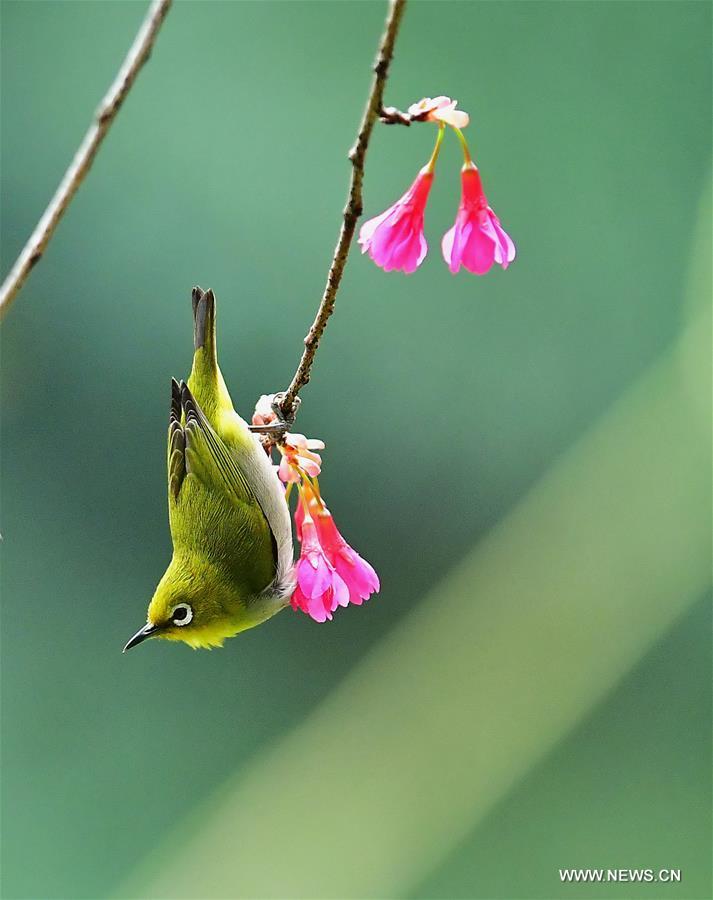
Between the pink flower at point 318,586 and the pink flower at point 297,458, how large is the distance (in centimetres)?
9

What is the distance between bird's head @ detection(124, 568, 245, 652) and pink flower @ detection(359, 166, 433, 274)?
1.59ft

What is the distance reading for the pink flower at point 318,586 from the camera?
96 cm

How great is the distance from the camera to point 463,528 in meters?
2.74

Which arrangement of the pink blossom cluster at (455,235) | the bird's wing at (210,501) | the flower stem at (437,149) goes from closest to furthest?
the flower stem at (437,149) < the pink blossom cluster at (455,235) < the bird's wing at (210,501)

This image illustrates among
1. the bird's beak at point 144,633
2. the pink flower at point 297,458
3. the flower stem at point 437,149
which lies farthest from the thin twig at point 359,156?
the bird's beak at point 144,633

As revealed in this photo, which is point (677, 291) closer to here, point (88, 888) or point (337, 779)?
point (337, 779)

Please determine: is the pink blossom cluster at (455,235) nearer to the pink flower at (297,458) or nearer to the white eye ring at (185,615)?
the pink flower at (297,458)

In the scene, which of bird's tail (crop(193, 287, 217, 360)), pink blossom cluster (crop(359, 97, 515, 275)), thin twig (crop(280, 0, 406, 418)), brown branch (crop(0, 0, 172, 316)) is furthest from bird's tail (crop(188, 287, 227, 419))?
brown branch (crop(0, 0, 172, 316))

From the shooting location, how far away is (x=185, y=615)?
1111 millimetres

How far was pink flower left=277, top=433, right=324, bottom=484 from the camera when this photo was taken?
0.98 m

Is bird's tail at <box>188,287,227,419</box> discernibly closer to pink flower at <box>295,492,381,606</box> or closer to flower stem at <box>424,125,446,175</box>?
pink flower at <box>295,492,381,606</box>

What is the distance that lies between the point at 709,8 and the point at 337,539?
227 centimetres

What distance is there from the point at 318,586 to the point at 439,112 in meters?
A: 0.49

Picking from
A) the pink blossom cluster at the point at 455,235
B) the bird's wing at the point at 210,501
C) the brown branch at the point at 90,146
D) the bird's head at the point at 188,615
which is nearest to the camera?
the brown branch at the point at 90,146
